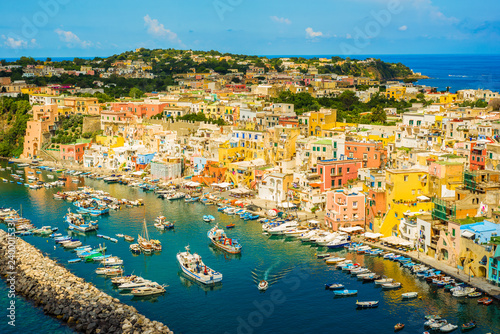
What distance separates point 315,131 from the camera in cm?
3688

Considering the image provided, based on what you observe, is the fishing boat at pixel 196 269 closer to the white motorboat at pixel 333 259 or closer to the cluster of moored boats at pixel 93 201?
the white motorboat at pixel 333 259

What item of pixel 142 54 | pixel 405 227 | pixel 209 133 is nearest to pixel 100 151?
pixel 209 133

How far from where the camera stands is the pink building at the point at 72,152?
42.2 metres

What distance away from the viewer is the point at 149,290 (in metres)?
19.1

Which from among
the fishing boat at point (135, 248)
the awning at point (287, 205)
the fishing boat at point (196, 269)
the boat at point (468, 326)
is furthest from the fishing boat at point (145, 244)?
the boat at point (468, 326)

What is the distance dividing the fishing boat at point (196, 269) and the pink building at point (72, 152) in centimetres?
2304

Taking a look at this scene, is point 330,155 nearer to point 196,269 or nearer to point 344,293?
point 196,269

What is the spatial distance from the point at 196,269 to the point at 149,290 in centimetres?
206

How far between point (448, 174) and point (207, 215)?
36.0 feet

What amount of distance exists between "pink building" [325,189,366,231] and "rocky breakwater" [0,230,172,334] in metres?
10.3

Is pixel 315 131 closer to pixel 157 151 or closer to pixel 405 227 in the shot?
pixel 157 151

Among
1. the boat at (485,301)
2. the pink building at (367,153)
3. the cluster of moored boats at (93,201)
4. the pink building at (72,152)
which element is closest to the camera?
the boat at (485,301)

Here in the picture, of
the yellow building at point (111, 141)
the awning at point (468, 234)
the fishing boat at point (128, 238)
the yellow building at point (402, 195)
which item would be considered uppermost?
the yellow building at point (111, 141)

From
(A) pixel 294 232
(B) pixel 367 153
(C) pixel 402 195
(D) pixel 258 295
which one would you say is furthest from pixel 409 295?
(B) pixel 367 153
